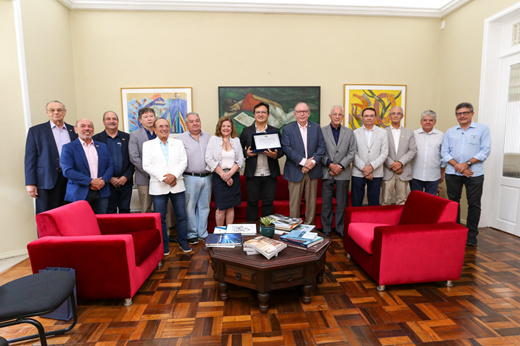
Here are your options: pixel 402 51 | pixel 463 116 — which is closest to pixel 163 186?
pixel 463 116

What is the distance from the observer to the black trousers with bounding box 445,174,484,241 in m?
3.85

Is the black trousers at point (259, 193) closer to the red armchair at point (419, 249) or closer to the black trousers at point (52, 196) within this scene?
the red armchair at point (419, 249)

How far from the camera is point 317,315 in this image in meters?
2.34

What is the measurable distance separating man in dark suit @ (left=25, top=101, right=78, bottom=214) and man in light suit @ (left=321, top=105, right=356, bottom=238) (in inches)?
132

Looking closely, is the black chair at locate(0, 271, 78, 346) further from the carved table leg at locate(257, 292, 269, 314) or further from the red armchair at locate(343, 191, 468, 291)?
the red armchair at locate(343, 191, 468, 291)

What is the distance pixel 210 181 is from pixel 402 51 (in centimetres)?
414

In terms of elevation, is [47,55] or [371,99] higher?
[47,55]

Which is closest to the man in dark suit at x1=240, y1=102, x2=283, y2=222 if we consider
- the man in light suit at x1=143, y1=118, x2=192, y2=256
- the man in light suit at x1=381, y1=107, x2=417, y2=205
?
the man in light suit at x1=143, y1=118, x2=192, y2=256

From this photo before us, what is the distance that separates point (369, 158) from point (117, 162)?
342 centimetres

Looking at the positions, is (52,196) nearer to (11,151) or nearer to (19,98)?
(11,151)

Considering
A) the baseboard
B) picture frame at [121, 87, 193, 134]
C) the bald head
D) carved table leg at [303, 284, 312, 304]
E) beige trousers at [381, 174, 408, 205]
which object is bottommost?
the baseboard

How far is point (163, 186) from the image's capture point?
3.52 m

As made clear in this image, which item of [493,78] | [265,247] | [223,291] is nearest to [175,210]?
[223,291]

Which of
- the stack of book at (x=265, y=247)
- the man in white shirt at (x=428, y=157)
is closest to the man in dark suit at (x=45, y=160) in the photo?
the stack of book at (x=265, y=247)
